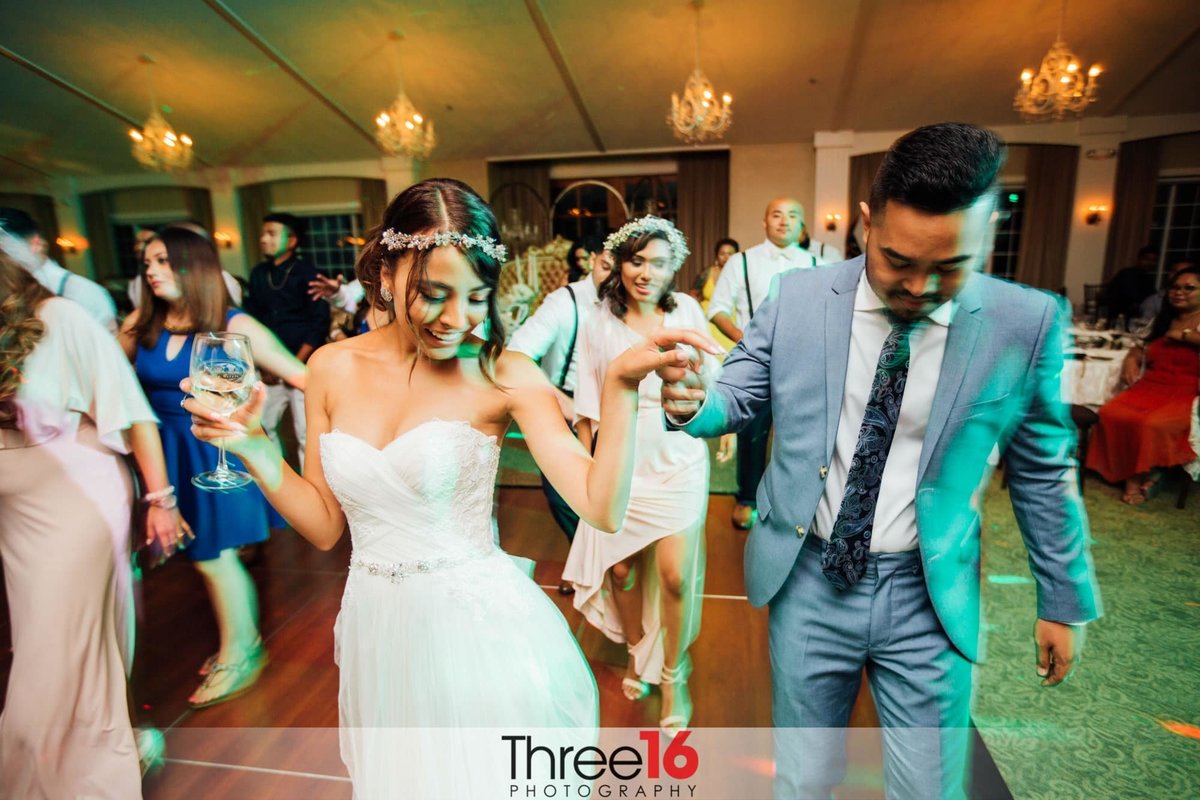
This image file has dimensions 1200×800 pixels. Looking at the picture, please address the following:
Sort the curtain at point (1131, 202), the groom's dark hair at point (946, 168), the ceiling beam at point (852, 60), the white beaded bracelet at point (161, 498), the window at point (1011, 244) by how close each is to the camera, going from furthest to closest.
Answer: the window at point (1011, 244)
the curtain at point (1131, 202)
the ceiling beam at point (852, 60)
the white beaded bracelet at point (161, 498)
the groom's dark hair at point (946, 168)

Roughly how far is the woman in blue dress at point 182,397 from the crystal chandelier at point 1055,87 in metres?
6.84

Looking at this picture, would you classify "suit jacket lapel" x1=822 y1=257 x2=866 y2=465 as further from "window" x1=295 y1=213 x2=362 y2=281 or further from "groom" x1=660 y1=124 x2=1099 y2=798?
"window" x1=295 y1=213 x2=362 y2=281

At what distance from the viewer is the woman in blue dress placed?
1.98 metres

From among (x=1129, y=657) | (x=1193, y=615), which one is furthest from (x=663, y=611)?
(x=1193, y=615)

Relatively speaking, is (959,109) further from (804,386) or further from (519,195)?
(804,386)

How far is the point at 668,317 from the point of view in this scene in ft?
6.95

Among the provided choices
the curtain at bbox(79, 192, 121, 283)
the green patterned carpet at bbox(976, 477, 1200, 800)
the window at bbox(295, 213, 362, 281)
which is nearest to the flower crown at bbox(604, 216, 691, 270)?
the green patterned carpet at bbox(976, 477, 1200, 800)

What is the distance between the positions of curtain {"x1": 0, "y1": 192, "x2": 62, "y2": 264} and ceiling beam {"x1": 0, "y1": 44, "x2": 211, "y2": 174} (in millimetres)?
1801

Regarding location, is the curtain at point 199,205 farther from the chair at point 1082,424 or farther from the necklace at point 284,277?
the chair at point 1082,424

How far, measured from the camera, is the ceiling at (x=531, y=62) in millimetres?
4715

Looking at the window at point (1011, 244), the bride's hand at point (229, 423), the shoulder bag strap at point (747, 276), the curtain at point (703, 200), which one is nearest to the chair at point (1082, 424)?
the shoulder bag strap at point (747, 276)

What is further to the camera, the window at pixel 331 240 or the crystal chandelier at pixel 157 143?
the window at pixel 331 240

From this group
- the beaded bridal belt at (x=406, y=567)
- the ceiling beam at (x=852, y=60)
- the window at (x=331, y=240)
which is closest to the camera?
the beaded bridal belt at (x=406, y=567)

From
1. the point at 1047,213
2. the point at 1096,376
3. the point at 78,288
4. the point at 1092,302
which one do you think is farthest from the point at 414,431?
the point at 1047,213
